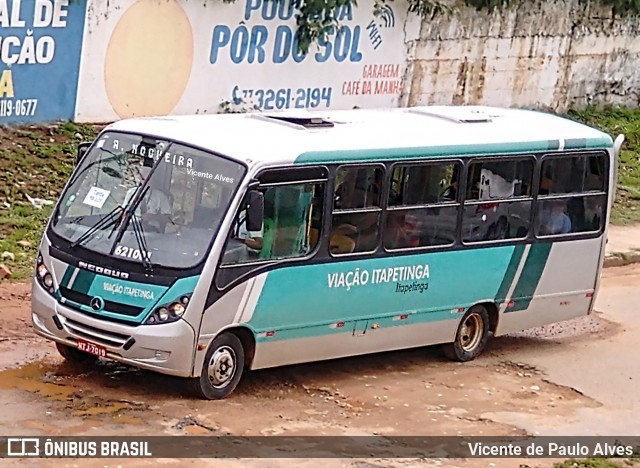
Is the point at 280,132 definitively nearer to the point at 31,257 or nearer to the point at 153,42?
the point at 31,257

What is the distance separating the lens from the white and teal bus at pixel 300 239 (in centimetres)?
1043

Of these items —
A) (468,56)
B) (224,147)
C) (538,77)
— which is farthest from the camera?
(538,77)

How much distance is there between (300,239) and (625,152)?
14.4 m

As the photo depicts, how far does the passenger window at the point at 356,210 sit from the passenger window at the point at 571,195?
223 cm

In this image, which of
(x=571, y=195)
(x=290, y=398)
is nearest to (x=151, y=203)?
(x=290, y=398)

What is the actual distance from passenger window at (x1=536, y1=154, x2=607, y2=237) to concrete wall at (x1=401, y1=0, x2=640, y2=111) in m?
7.84

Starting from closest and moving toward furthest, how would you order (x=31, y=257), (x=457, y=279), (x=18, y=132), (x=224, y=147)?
(x=224, y=147)
(x=457, y=279)
(x=31, y=257)
(x=18, y=132)

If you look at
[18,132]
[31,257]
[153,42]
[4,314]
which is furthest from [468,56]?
[4,314]

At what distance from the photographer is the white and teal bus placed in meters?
10.4

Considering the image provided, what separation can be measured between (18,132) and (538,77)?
10.3 meters

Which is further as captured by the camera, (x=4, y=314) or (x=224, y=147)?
A: (x=4, y=314)

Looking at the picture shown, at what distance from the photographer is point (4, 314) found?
12703 millimetres

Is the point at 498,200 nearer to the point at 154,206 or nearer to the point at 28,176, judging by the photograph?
the point at 154,206

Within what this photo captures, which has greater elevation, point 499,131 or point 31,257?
point 499,131
